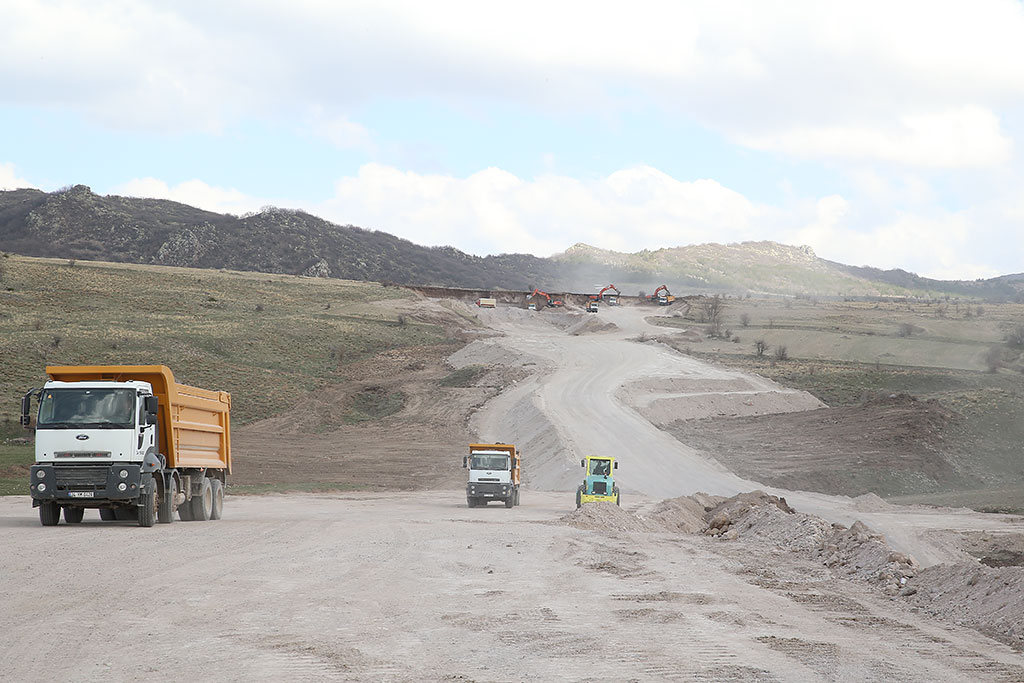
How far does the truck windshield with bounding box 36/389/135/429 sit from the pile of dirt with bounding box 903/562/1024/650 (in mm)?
16723

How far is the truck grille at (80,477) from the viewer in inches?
904

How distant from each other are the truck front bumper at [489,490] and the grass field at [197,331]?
17.0m

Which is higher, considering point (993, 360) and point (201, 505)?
point (993, 360)

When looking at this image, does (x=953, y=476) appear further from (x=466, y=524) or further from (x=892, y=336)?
(x=892, y=336)

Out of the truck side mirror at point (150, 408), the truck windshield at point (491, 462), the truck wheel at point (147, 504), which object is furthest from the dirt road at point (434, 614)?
the truck windshield at point (491, 462)

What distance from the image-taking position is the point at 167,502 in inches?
979

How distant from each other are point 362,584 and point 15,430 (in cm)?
4299

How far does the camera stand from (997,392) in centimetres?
6175

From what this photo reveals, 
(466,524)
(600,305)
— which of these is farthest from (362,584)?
(600,305)

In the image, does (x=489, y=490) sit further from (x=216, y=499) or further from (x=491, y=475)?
(x=216, y=499)

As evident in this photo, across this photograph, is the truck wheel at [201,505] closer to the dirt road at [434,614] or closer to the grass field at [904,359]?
the dirt road at [434,614]

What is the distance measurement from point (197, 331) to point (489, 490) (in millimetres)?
52947

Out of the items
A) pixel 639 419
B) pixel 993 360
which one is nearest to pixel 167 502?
pixel 639 419

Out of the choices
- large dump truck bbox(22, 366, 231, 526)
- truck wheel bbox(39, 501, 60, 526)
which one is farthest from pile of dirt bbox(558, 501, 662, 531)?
truck wheel bbox(39, 501, 60, 526)
